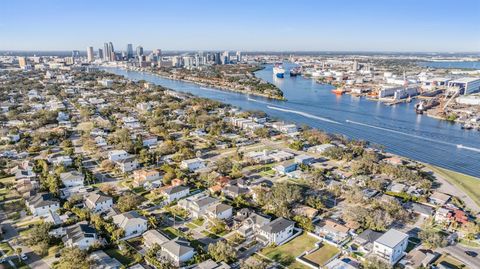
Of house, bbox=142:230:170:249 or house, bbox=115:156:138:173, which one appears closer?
house, bbox=142:230:170:249

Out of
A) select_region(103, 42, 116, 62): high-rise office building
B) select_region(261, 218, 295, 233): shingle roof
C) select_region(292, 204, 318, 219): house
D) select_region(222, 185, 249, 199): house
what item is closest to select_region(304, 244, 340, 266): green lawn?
select_region(261, 218, 295, 233): shingle roof

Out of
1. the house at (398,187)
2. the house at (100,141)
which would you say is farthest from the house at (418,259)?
the house at (100,141)

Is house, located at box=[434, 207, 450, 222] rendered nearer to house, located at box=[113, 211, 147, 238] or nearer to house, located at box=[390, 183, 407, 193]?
house, located at box=[390, 183, 407, 193]

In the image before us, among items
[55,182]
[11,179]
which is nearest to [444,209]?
[55,182]

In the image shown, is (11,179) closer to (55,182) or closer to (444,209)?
(55,182)

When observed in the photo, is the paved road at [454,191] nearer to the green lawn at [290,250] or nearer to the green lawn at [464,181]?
the green lawn at [464,181]

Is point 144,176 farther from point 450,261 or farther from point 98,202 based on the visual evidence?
point 450,261

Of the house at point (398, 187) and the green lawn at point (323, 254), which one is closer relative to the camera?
the green lawn at point (323, 254)
